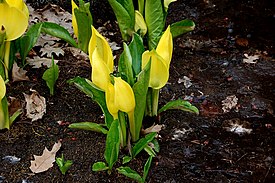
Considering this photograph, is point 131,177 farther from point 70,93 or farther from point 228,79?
point 228,79

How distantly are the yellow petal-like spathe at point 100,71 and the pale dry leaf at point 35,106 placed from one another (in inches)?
19.0

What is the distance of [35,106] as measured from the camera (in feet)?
7.31

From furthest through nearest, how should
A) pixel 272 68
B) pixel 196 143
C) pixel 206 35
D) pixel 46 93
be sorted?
pixel 206 35
pixel 272 68
pixel 46 93
pixel 196 143

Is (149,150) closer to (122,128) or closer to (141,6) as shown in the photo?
(122,128)

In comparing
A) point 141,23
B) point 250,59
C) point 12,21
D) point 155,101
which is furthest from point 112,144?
point 250,59

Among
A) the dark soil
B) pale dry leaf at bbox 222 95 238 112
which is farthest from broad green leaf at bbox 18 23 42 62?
pale dry leaf at bbox 222 95 238 112

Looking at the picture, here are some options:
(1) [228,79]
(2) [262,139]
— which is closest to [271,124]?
(2) [262,139]

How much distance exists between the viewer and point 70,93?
7.66ft

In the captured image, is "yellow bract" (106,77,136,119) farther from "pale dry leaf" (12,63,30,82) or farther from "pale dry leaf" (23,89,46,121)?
"pale dry leaf" (12,63,30,82)

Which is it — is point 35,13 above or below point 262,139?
above

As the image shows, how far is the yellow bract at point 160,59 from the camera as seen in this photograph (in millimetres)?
1853

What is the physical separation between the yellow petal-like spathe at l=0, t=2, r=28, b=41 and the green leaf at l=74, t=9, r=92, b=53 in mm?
267

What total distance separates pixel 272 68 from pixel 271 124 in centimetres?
43

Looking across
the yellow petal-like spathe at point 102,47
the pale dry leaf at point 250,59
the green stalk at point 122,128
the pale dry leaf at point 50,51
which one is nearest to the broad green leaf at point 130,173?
the green stalk at point 122,128
